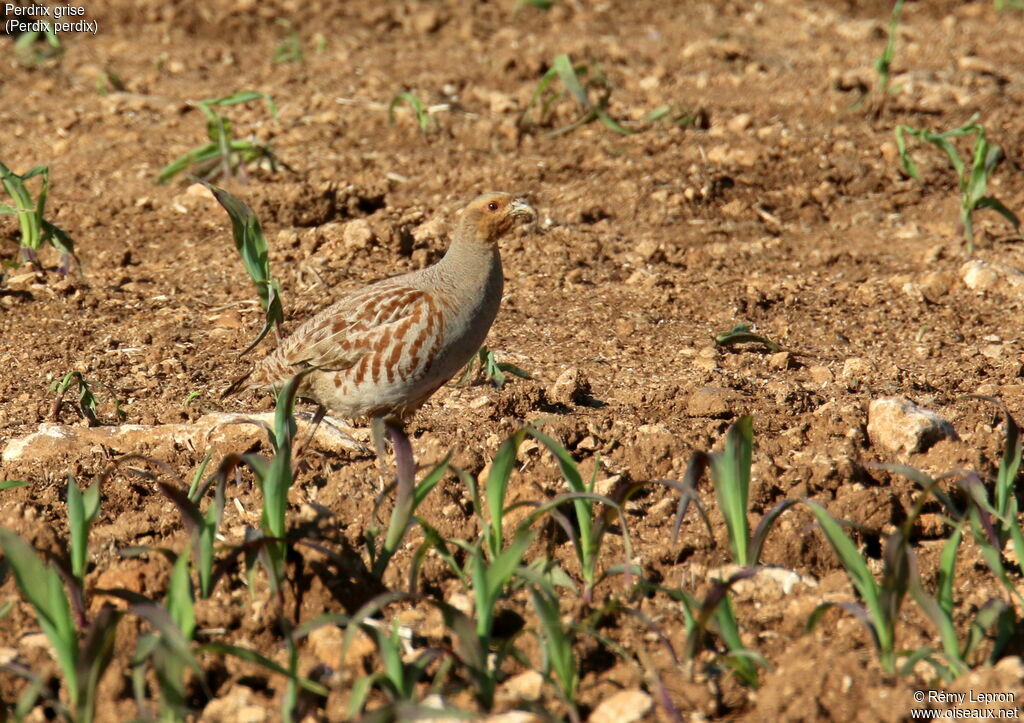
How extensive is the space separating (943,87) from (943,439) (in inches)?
167

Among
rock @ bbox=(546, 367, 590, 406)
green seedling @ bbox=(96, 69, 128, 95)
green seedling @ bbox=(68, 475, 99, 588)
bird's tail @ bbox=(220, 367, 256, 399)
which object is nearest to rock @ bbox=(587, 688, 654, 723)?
green seedling @ bbox=(68, 475, 99, 588)

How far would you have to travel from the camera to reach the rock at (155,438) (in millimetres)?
3775

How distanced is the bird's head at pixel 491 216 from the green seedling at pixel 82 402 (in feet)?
4.37

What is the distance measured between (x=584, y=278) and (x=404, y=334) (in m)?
1.68

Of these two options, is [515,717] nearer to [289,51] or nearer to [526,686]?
[526,686]

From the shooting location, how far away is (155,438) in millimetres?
3883

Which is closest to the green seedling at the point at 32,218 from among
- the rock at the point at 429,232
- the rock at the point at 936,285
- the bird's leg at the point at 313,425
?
the rock at the point at 429,232

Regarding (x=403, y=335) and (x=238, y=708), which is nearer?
(x=238, y=708)

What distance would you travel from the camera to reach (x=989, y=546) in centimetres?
283

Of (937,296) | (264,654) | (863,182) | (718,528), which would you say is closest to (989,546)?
(718,528)

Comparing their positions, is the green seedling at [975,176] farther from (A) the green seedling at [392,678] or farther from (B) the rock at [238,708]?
(B) the rock at [238,708]

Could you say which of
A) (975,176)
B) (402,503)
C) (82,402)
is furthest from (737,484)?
(975,176)

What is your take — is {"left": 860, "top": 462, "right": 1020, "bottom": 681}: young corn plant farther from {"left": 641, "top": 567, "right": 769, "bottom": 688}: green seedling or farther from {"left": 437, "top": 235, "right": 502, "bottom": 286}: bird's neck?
{"left": 437, "top": 235, "right": 502, "bottom": 286}: bird's neck

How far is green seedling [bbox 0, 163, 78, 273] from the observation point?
476 centimetres
